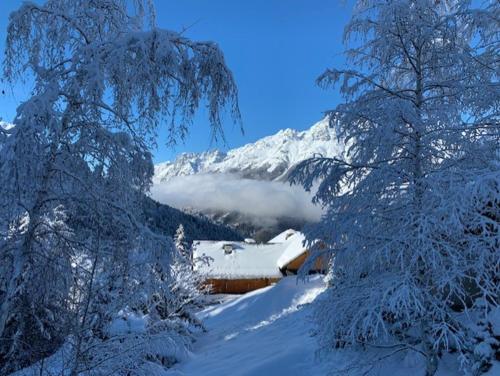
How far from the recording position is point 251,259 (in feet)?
144

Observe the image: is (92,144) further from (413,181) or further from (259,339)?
(259,339)

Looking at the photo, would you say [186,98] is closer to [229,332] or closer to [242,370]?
[242,370]

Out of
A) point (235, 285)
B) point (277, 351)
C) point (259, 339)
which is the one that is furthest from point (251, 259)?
point (277, 351)

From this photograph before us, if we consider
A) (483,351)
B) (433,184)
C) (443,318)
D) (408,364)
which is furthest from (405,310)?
(408,364)

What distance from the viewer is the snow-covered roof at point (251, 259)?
4019 centimetres

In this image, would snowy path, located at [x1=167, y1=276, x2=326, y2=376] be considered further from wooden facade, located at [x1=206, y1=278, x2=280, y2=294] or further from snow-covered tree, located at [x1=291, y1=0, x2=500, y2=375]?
wooden facade, located at [x1=206, y1=278, x2=280, y2=294]

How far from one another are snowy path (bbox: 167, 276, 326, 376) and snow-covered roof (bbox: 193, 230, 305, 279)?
9.47 meters

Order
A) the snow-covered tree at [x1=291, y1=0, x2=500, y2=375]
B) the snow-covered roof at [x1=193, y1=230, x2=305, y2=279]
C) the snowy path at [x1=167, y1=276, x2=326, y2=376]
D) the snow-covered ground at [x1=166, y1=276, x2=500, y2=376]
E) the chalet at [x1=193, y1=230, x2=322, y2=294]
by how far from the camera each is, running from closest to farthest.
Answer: the snow-covered tree at [x1=291, y1=0, x2=500, y2=375]
the snow-covered ground at [x1=166, y1=276, x2=500, y2=376]
the snowy path at [x1=167, y1=276, x2=326, y2=376]
the chalet at [x1=193, y1=230, x2=322, y2=294]
the snow-covered roof at [x1=193, y1=230, x2=305, y2=279]

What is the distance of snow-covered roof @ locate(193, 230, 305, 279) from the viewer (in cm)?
4019

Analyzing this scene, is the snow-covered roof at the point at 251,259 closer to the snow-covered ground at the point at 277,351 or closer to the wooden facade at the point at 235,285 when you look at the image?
the wooden facade at the point at 235,285

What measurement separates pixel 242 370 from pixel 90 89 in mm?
9535

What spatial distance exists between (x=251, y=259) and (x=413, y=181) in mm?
38817

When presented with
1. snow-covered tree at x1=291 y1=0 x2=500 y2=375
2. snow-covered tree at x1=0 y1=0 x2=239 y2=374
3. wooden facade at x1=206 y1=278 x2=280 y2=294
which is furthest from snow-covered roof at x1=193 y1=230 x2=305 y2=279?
snow-covered tree at x1=0 y1=0 x2=239 y2=374

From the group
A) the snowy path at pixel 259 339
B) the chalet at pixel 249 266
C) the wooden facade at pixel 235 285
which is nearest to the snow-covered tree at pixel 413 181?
the snowy path at pixel 259 339
